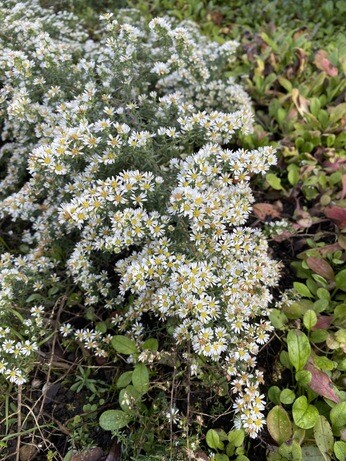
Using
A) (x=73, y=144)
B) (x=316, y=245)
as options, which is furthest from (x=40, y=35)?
(x=316, y=245)

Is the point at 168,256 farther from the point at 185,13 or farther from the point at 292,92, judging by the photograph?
the point at 185,13

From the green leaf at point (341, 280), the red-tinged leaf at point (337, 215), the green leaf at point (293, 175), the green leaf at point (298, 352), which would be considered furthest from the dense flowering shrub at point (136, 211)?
the green leaf at point (293, 175)

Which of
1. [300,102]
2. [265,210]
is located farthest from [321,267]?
[300,102]

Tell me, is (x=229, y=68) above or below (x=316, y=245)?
above

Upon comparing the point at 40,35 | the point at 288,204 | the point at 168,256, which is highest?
the point at 40,35

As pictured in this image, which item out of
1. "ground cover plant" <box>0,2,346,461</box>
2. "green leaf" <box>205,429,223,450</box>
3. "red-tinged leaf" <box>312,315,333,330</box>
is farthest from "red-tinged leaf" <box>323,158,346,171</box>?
"green leaf" <box>205,429,223,450</box>

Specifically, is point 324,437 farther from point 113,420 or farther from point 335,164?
point 335,164
